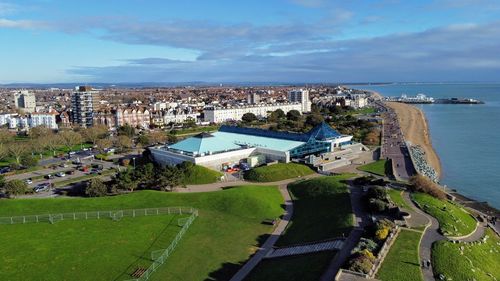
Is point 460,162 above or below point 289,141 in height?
below

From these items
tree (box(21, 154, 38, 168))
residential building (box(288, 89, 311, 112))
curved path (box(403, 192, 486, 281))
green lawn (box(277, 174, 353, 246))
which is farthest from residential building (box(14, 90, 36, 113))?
curved path (box(403, 192, 486, 281))

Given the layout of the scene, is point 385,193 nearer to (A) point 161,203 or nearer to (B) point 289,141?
(A) point 161,203

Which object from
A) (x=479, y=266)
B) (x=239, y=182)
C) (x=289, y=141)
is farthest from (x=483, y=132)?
(x=479, y=266)

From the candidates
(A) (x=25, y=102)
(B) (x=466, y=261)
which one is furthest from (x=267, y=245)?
(A) (x=25, y=102)

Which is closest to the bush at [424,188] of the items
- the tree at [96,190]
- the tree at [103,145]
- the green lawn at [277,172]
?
the green lawn at [277,172]

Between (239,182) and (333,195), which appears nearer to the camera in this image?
(333,195)

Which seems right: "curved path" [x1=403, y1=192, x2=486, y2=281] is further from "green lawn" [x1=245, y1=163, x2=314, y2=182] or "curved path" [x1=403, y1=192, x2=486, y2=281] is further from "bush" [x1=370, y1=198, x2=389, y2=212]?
"green lawn" [x1=245, y1=163, x2=314, y2=182]

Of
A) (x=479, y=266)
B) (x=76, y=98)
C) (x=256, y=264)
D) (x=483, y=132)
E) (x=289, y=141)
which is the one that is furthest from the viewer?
(x=76, y=98)

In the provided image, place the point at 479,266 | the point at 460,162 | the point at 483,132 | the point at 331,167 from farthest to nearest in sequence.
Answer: the point at 483,132 → the point at 460,162 → the point at 331,167 → the point at 479,266
